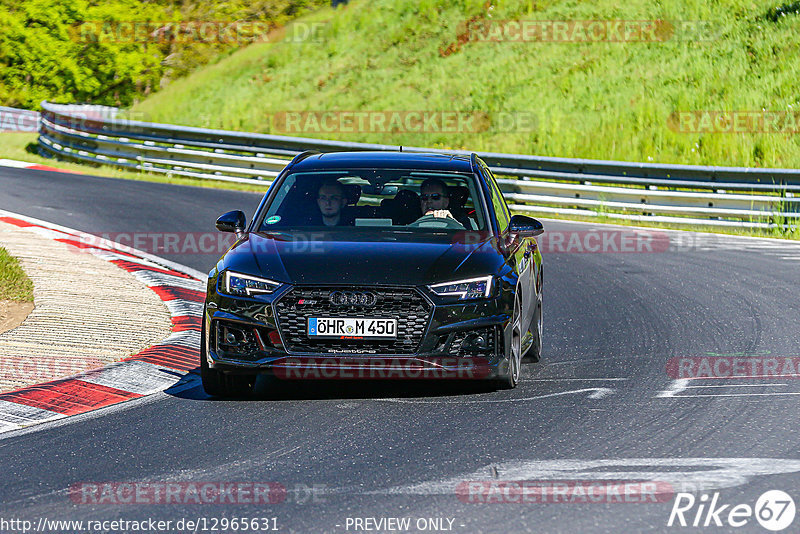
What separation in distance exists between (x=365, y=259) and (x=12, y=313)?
4.18 m

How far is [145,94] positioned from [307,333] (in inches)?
2270

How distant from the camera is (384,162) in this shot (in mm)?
8859

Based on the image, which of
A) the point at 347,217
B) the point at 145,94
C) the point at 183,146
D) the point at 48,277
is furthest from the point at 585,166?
the point at 145,94

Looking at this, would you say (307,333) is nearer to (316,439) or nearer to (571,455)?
(316,439)

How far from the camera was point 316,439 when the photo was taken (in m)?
6.44

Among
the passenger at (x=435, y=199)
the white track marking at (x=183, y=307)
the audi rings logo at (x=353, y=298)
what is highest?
the passenger at (x=435, y=199)

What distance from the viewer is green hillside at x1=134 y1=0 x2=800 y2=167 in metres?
28.4

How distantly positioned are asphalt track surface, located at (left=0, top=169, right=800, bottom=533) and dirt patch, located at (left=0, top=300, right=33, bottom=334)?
2.35 meters

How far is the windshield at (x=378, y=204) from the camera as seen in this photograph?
8352 millimetres
